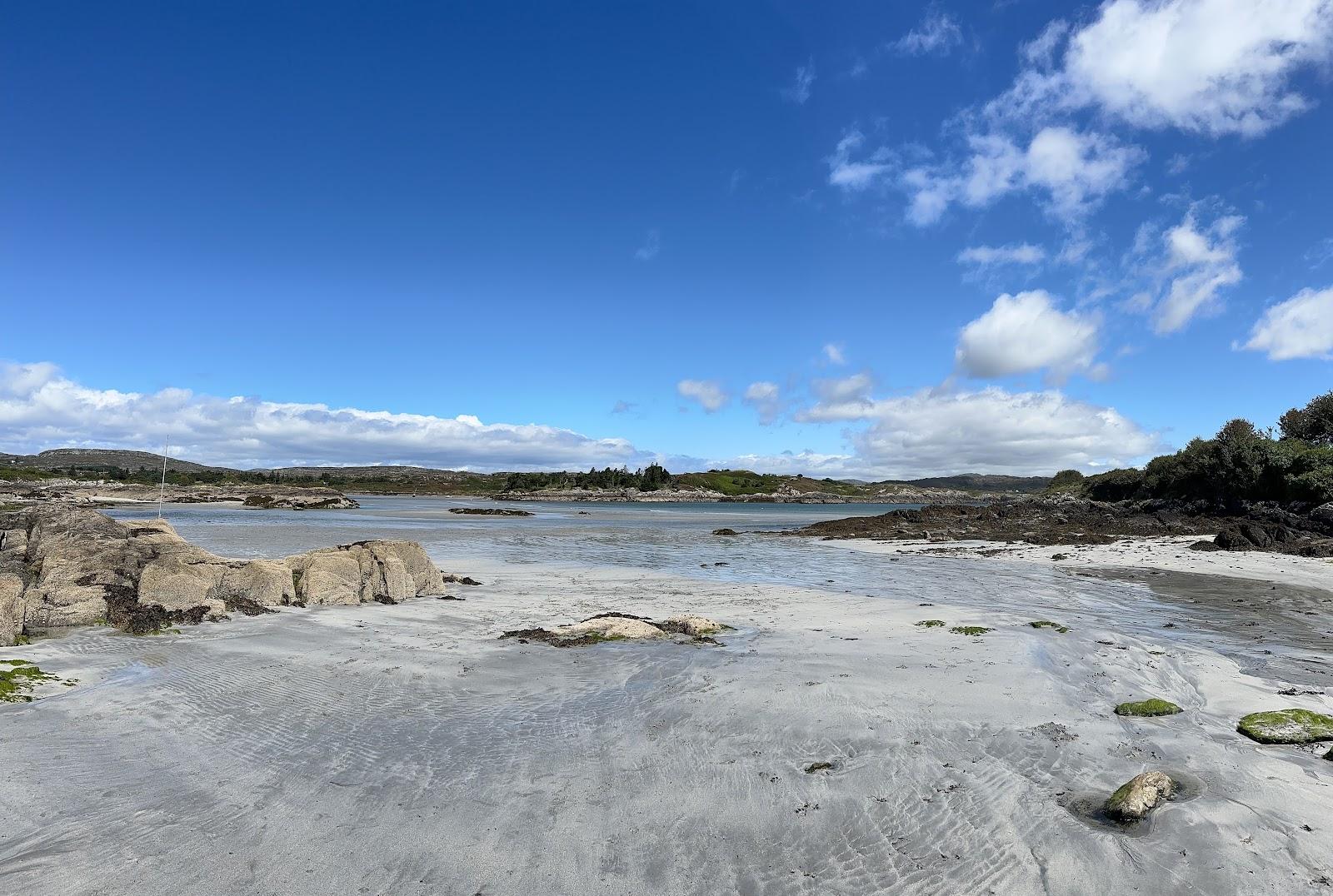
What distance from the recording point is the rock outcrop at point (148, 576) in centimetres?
1221

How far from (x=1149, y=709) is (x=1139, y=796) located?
10.6 feet

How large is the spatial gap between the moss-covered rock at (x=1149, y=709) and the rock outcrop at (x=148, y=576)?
47.1ft

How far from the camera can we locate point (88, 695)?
28.0ft

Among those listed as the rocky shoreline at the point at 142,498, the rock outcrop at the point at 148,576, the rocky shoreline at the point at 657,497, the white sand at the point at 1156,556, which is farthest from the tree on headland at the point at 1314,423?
the rocky shoreline at the point at 657,497

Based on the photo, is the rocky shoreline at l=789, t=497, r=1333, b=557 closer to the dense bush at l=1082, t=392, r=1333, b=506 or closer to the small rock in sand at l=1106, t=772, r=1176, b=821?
the dense bush at l=1082, t=392, r=1333, b=506

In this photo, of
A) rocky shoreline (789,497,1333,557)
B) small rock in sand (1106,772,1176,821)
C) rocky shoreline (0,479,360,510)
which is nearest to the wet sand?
small rock in sand (1106,772,1176,821)

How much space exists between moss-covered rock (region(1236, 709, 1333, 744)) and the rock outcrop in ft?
50.9

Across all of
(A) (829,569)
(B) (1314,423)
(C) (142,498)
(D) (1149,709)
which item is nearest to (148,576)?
(D) (1149,709)

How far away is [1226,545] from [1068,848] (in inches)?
1172

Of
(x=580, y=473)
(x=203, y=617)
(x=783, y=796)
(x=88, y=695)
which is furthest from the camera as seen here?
(x=580, y=473)

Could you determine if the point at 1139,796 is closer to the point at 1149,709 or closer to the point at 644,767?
the point at 1149,709

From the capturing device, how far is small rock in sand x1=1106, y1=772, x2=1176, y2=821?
541 centimetres

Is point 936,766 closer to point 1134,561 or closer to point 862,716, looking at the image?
point 862,716

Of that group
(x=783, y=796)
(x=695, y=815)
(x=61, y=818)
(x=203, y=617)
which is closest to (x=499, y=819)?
(x=695, y=815)
